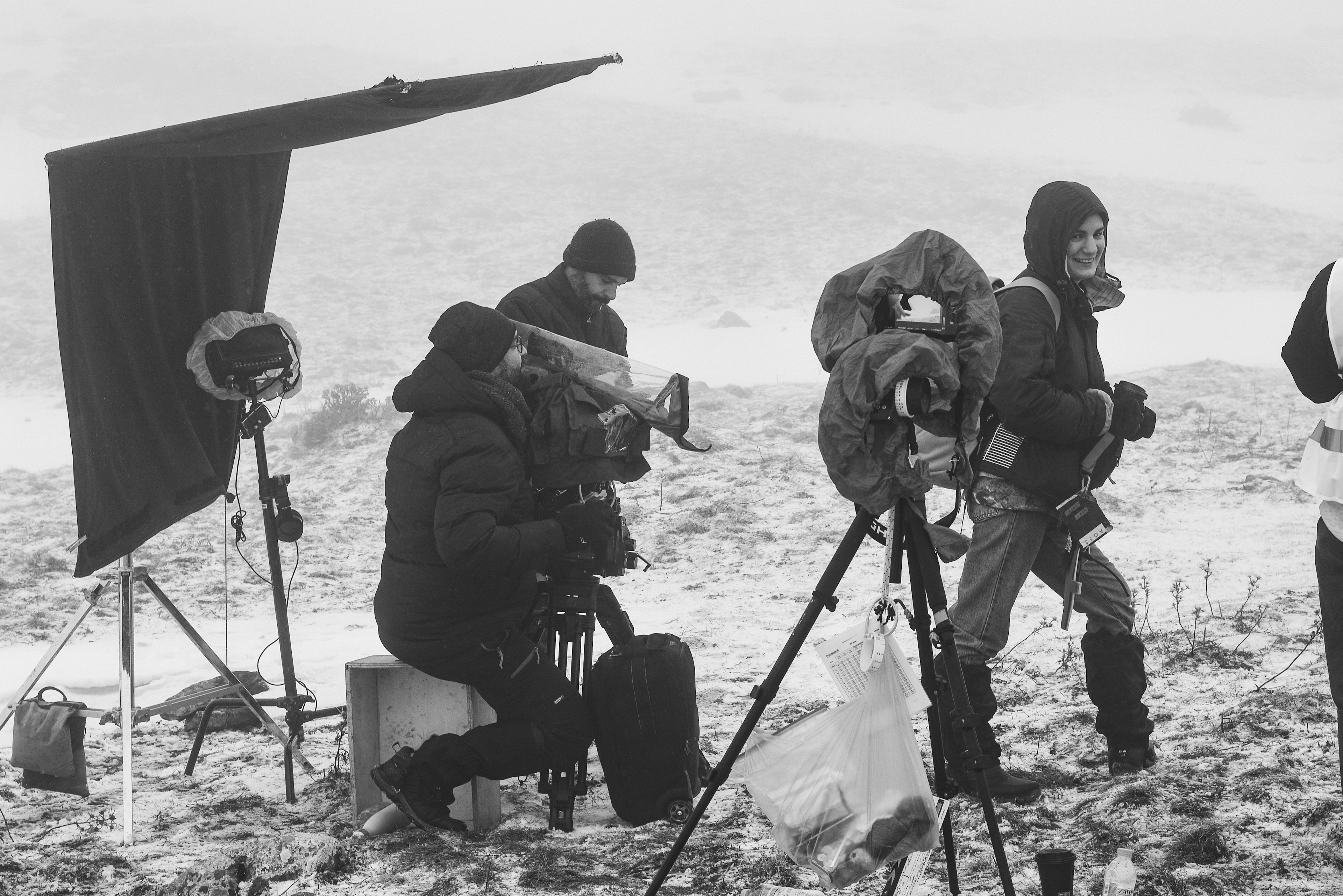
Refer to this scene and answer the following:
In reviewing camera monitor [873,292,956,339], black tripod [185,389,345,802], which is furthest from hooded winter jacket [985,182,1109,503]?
black tripod [185,389,345,802]

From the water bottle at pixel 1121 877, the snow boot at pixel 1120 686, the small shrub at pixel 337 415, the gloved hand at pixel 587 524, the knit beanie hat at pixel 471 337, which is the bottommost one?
the water bottle at pixel 1121 877

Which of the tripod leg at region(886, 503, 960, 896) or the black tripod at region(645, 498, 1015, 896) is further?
the tripod leg at region(886, 503, 960, 896)

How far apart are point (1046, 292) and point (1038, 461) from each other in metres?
0.51

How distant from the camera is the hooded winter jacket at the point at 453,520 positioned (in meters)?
3.38

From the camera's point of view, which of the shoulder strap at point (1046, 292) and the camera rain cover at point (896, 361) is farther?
the shoulder strap at point (1046, 292)

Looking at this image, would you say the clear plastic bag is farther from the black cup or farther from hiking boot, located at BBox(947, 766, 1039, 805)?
hiking boot, located at BBox(947, 766, 1039, 805)

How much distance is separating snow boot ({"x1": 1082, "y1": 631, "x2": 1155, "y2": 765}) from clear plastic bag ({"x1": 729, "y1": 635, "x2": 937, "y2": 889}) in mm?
1232

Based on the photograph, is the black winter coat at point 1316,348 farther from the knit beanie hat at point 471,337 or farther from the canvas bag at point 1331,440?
the knit beanie hat at point 471,337

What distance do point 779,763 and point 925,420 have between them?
0.89 m

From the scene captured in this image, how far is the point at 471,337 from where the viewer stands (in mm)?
3523

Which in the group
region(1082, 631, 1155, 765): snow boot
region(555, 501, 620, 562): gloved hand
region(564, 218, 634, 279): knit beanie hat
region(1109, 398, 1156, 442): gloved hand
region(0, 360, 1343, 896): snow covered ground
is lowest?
region(0, 360, 1343, 896): snow covered ground

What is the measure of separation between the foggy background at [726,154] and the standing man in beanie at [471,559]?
16058 mm

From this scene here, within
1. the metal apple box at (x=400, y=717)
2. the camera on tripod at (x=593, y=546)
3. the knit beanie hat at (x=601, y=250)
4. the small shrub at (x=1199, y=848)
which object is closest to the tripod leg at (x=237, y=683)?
the metal apple box at (x=400, y=717)

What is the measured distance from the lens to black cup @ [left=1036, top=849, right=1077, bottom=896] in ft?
8.69
